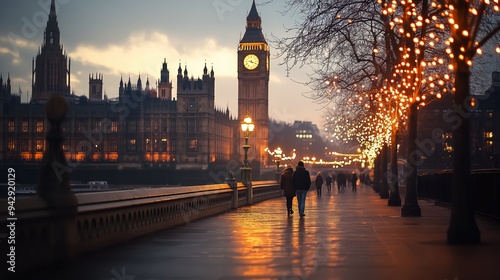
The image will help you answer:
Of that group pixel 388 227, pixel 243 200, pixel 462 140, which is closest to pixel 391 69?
pixel 243 200

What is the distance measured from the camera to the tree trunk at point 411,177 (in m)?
27.8

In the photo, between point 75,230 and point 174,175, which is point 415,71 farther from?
point 174,175

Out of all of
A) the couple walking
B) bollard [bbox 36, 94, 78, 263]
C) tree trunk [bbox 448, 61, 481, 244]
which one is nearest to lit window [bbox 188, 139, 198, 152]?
the couple walking

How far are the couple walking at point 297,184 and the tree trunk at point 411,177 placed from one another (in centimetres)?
369

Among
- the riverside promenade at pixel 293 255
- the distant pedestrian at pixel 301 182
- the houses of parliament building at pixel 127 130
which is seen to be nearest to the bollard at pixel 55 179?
the riverside promenade at pixel 293 255

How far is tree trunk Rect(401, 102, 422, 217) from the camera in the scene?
2777cm

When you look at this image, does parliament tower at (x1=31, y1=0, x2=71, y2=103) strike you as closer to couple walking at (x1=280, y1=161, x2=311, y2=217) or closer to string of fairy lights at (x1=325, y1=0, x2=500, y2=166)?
string of fairy lights at (x1=325, y1=0, x2=500, y2=166)

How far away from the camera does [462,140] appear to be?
1703cm

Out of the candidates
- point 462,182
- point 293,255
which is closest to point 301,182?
point 462,182

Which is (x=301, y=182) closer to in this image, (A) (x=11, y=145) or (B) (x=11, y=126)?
(A) (x=11, y=145)

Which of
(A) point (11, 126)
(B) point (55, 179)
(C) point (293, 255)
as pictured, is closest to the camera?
(B) point (55, 179)

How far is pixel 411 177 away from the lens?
29188 mm

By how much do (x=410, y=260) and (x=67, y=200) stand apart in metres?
5.76

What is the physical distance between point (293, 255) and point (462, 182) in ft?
14.6
